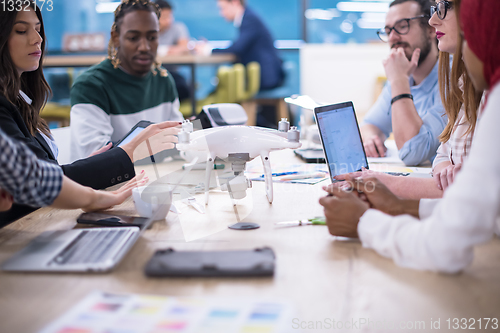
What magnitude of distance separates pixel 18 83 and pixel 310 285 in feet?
3.15

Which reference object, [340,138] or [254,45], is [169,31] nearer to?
[254,45]


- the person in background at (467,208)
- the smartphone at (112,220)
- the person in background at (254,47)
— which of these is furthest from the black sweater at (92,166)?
the person in background at (254,47)

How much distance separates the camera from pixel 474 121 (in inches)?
39.0

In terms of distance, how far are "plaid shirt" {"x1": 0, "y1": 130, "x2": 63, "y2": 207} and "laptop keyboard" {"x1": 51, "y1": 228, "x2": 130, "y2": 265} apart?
0.09 m

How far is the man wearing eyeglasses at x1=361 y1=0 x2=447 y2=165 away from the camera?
1593 millimetres

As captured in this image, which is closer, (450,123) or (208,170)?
(208,170)

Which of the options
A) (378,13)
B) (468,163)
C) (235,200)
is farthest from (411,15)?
(378,13)

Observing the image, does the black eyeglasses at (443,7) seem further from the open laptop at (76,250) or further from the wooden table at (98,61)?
the wooden table at (98,61)

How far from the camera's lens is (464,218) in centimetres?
60

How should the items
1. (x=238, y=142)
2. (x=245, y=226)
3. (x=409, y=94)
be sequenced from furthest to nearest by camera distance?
1. (x=409, y=94)
2. (x=238, y=142)
3. (x=245, y=226)

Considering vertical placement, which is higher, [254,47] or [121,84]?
[254,47]

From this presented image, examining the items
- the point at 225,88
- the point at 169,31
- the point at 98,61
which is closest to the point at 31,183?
the point at 98,61

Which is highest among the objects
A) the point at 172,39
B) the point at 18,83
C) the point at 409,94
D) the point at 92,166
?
the point at 172,39

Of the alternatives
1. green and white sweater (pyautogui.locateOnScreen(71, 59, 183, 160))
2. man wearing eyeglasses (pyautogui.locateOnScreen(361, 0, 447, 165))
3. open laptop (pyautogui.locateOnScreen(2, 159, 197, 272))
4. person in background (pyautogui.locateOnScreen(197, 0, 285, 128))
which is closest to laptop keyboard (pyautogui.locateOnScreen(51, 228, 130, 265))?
open laptop (pyautogui.locateOnScreen(2, 159, 197, 272))
